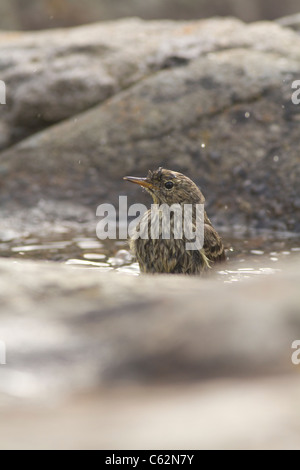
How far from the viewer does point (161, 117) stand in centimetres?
754

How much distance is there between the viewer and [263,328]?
1940 millimetres

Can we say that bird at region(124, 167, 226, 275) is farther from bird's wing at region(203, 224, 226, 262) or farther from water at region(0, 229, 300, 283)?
water at region(0, 229, 300, 283)

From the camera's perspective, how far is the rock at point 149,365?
161cm

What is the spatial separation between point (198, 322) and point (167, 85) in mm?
6014

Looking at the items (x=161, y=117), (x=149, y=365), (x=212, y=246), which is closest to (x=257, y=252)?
(x=212, y=246)

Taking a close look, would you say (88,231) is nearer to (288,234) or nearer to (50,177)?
(50,177)

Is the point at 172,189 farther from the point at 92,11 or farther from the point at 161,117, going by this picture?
the point at 92,11

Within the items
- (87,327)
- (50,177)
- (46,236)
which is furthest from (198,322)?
(50,177)

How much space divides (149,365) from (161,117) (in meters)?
5.89

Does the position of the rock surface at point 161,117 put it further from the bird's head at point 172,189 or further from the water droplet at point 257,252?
the bird's head at point 172,189

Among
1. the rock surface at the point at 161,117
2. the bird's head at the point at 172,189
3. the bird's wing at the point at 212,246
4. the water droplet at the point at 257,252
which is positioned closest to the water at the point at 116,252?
the water droplet at the point at 257,252

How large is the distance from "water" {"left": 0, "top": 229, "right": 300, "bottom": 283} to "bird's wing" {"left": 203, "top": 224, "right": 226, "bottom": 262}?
0.39 feet

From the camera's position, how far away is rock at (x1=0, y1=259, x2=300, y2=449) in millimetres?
1605

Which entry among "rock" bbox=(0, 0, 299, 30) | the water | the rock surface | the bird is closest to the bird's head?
the bird
